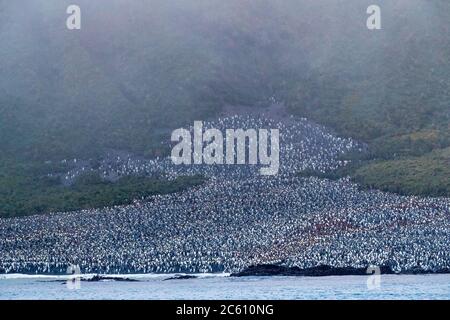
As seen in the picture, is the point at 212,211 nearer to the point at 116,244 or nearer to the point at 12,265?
the point at 116,244

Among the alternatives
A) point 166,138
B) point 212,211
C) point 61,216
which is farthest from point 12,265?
point 166,138

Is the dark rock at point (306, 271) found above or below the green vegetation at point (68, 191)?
below

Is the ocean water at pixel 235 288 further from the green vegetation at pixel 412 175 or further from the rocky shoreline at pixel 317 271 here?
the green vegetation at pixel 412 175

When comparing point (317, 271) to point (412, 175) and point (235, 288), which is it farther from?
point (412, 175)

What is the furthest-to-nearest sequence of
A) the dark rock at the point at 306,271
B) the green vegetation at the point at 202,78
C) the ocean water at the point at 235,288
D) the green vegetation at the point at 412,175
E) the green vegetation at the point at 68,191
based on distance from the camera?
the green vegetation at the point at 202,78
the green vegetation at the point at 68,191
the green vegetation at the point at 412,175
the dark rock at the point at 306,271
the ocean water at the point at 235,288

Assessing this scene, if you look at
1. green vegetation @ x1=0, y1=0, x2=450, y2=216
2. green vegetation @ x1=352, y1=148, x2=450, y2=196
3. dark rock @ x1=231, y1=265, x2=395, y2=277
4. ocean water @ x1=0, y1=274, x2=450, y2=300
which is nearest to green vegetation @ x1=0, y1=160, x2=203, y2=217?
green vegetation @ x1=0, y1=0, x2=450, y2=216

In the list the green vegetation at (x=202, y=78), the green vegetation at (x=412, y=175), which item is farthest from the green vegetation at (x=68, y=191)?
the green vegetation at (x=412, y=175)

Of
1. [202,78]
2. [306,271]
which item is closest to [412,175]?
[306,271]
